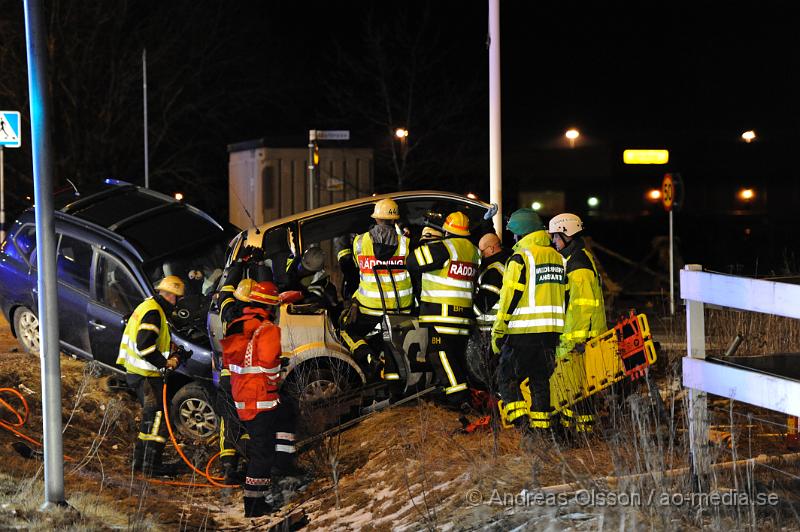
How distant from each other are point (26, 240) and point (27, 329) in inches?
37.3

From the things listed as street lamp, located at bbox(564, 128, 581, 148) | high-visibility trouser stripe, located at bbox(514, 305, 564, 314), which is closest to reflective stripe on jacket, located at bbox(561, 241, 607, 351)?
high-visibility trouser stripe, located at bbox(514, 305, 564, 314)

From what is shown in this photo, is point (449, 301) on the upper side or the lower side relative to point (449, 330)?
upper

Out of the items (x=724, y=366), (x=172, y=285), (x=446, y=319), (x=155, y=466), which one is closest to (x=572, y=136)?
(x=446, y=319)

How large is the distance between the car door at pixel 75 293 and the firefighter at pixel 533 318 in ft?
15.5

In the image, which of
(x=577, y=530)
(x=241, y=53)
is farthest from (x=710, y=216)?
(x=577, y=530)

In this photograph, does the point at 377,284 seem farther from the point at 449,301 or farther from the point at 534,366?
the point at 534,366

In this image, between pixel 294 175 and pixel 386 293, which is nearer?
pixel 386 293

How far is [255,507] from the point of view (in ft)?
26.6

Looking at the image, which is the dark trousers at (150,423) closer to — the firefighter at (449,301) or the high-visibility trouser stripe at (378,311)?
the high-visibility trouser stripe at (378,311)

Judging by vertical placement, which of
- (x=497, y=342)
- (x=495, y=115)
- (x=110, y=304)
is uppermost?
(x=495, y=115)

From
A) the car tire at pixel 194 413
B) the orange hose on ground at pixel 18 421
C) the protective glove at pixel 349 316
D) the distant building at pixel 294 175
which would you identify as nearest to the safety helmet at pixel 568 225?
the protective glove at pixel 349 316

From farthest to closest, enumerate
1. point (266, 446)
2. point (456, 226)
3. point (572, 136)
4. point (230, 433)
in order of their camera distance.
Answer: point (572, 136) < point (456, 226) < point (230, 433) < point (266, 446)

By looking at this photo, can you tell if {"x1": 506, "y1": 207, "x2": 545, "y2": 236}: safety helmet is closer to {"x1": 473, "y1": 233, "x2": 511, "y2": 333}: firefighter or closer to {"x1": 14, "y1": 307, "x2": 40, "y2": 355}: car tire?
{"x1": 473, "y1": 233, "x2": 511, "y2": 333}: firefighter

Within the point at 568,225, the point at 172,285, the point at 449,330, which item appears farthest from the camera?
the point at 172,285
